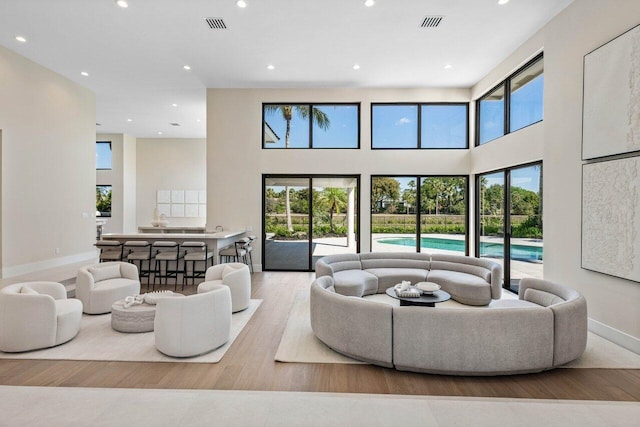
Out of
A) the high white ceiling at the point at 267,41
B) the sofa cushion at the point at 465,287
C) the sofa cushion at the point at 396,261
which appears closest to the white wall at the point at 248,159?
the high white ceiling at the point at 267,41

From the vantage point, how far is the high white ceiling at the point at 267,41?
15.5 ft

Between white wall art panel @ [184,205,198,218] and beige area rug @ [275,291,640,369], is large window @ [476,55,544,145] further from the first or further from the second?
white wall art panel @ [184,205,198,218]

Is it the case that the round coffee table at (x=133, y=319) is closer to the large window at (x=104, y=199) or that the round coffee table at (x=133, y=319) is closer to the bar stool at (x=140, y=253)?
the bar stool at (x=140, y=253)

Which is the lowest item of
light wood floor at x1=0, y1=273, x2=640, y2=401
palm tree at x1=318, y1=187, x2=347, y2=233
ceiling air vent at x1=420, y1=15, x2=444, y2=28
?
light wood floor at x1=0, y1=273, x2=640, y2=401

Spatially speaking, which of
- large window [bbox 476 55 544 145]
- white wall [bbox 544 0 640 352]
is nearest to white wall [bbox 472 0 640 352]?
white wall [bbox 544 0 640 352]

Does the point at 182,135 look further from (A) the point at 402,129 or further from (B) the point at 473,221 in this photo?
(B) the point at 473,221

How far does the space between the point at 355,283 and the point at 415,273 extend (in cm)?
124

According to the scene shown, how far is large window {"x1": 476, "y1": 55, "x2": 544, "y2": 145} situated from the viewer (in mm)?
5586

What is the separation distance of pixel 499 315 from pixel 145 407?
2978 mm

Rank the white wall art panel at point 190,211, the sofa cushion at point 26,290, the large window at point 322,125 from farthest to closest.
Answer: the white wall art panel at point 190,211, the large window at point 322,125, the sofa cushion at point 26,290

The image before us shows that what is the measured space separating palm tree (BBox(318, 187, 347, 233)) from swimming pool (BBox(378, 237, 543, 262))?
1.28m

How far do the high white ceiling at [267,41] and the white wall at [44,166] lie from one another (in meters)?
0.44

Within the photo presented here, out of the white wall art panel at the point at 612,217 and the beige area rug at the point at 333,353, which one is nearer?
the beige area rug at the point at 333,353

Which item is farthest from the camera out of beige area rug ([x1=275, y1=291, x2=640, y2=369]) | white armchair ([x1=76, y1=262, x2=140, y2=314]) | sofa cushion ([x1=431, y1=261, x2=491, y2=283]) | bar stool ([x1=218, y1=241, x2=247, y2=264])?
bar stool ([x1=218, y1=241, x2=247, y2=264])
